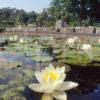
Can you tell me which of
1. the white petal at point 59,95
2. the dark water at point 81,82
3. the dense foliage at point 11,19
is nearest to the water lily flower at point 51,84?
the white petal at point 59,95

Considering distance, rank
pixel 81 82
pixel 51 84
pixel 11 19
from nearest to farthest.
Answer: pixel 51 84 < pixel 81 82 < pixel 11 19

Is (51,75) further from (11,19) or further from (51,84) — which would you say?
(11,19)

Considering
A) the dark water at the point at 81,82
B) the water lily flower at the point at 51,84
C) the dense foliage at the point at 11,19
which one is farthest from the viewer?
the dense foliage at the point at 11,19

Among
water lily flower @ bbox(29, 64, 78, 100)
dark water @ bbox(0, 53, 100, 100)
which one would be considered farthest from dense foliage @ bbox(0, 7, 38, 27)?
water lily flower @ bbox(29, 64, 78, 100)

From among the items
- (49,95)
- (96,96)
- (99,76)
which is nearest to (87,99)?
(96,96)

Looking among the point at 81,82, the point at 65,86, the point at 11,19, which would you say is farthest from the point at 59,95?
the point at 11,19

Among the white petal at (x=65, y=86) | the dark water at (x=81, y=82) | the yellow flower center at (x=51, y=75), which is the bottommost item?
the dark water at (x=81, y=82)

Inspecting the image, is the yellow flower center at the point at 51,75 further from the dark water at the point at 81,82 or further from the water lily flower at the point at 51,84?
the dark water at the point at 81,82

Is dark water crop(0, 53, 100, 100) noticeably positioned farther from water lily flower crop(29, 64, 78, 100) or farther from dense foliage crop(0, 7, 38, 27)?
dense foliage crop(0, 7, 38, 27)

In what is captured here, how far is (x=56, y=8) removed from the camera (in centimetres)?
2583

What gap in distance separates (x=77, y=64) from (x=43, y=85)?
64.6 inches

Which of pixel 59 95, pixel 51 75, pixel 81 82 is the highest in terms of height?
pixel 51 75

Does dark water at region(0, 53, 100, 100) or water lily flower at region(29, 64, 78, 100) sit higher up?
water lily flower at region(29, 64, 78, 100)

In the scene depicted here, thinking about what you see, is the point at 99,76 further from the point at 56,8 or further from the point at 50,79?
the point at 56,8
